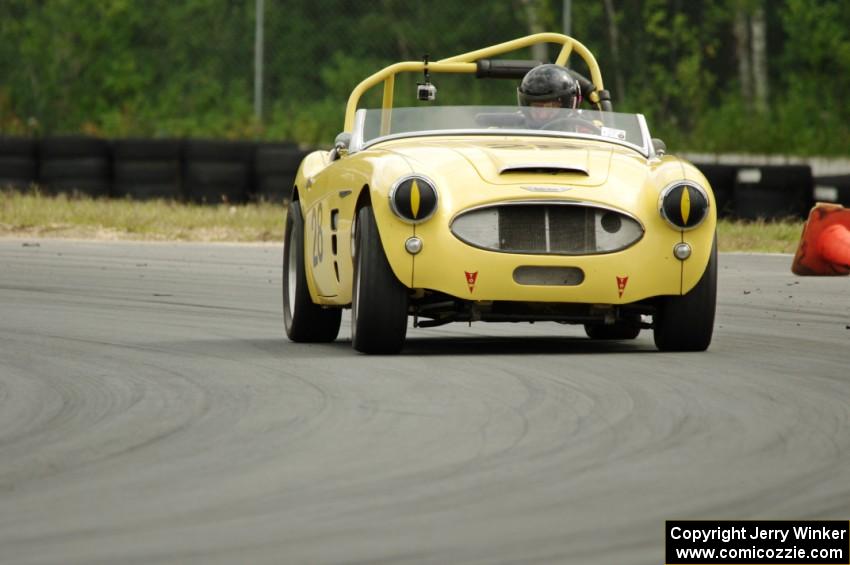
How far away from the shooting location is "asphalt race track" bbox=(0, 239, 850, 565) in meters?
4.21

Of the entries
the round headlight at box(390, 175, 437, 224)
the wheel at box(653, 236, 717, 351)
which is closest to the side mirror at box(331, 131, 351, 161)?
the round headlight at box(390, 175, 437, 224)

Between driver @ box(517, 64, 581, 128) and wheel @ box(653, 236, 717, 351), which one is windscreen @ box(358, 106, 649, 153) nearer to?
driver @ box(517, 64, 581, 128)

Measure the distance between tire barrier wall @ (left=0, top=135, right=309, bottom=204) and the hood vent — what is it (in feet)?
43.2

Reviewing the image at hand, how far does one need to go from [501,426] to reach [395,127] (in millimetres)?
3518

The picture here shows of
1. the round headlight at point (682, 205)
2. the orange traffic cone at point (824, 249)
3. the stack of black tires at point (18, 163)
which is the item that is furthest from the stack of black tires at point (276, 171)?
the round headlight at point (682, 205)

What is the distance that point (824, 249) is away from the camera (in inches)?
531

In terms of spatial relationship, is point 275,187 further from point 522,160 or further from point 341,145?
point 522,160

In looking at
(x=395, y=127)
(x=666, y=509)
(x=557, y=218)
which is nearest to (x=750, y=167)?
(x=395, y=127)

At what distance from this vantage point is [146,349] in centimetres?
812

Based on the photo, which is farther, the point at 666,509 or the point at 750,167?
the point at 750,167

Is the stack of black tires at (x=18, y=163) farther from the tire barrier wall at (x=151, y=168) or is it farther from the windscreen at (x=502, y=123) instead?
the windscreen at (x=502, y=123)

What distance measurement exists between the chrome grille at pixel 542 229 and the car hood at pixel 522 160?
0.40 ft

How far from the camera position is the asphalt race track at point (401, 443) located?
4.21 metres

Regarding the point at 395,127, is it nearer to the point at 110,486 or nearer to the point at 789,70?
the point at 110,486
